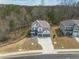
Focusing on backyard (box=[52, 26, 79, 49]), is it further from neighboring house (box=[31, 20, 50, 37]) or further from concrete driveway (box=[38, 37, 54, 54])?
neighboring house (box=[31, 20, 50, 37])

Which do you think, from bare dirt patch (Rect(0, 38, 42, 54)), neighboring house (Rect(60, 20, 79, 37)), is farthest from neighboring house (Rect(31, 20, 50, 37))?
bare dirt patch (Rect(0, 38, 42, 54))

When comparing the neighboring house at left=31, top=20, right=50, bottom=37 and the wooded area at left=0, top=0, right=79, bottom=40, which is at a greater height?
the wooded area at left=0, top=0, right=79, bottom=40

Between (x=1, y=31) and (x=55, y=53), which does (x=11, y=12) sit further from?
(x=55, y=53)

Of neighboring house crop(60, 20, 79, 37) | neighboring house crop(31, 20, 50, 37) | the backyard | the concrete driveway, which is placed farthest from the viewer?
neighboring house crop(60, 20, 79, 37)

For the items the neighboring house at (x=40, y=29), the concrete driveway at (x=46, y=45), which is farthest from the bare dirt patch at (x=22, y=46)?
the neighboring house at (x=40, y=29)

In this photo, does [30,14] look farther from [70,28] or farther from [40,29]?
[70,28]

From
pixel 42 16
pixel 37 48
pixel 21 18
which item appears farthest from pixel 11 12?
pixel 37 48
